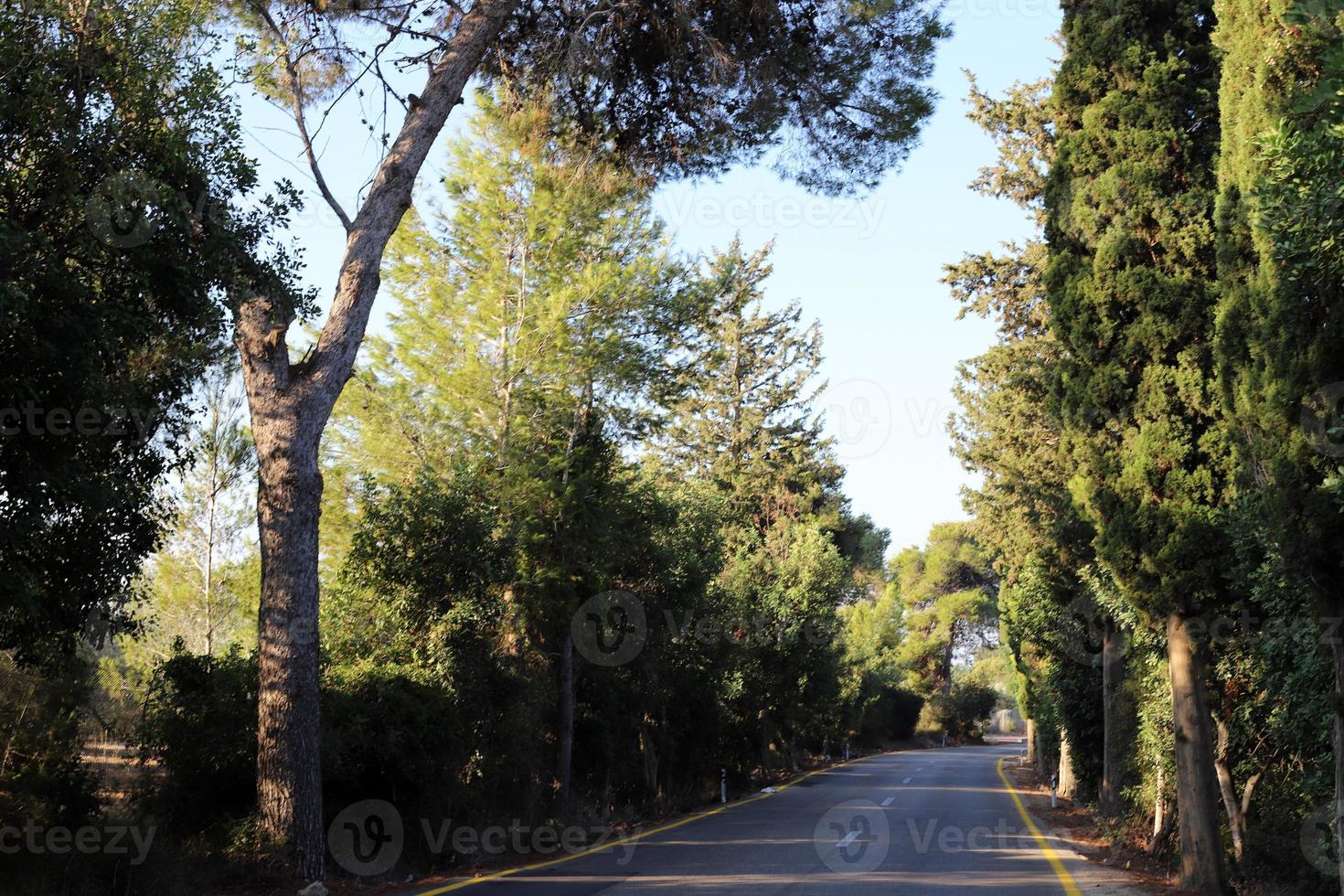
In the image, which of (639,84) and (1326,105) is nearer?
(1326,105)

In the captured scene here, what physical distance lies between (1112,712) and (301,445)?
17162 millimetres

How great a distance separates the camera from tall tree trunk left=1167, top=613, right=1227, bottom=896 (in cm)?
1315

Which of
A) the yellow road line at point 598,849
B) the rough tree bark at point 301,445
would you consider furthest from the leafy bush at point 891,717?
the rough tree bark at point 301,445

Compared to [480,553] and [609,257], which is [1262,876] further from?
[609,257]

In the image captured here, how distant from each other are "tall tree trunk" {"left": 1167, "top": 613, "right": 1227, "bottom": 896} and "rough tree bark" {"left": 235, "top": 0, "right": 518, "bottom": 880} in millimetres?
9751

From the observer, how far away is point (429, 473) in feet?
58.7

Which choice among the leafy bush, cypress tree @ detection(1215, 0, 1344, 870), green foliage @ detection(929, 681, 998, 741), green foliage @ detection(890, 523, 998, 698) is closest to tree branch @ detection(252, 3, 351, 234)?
cypress tree @ detection(1215, 0, 1344, 870)

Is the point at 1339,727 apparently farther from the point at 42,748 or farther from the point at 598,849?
the point at 42,748

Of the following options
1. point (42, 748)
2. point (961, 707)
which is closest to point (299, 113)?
point (42, 748)

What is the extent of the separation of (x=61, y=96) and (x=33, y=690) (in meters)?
6.00

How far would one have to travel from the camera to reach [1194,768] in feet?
44.4

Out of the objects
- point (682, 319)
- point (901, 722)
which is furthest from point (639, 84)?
point (901, 722)

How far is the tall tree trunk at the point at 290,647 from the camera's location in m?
11.1

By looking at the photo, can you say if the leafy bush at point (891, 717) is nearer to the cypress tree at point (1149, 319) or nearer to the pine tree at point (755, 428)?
the pine tree at point (755, 428)
